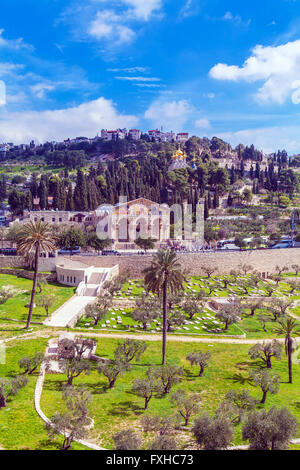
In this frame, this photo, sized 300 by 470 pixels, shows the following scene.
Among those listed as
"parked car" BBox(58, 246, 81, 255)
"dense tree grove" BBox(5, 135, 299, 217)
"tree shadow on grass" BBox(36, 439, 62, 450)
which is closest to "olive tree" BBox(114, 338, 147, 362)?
"tree shadow on grass" BBox(36, 439, 62, 450)

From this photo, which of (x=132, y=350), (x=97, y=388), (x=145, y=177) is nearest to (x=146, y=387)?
(x=97, y=388)

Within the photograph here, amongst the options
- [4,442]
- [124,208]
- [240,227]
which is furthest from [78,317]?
[240,227]

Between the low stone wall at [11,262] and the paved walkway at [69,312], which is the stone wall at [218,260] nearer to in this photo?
the low stone wall at [11,262]

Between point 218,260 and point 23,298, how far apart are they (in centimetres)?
2941

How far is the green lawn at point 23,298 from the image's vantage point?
104 feet

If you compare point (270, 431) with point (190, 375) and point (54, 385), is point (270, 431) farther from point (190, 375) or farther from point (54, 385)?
point (54, 385)

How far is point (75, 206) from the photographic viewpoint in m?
75.2

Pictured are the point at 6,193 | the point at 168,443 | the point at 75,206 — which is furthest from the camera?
the point at 6,193

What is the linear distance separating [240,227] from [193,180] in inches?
1585

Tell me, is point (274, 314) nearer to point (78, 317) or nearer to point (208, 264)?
→ point (208, 264)

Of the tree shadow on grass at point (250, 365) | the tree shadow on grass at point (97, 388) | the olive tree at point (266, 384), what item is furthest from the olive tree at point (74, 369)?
the tree shadow on grass at point (250, 365)

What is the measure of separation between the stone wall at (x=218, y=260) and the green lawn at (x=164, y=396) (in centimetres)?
2087

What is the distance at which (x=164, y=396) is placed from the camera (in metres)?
20.5

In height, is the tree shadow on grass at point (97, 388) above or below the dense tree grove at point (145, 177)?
below
